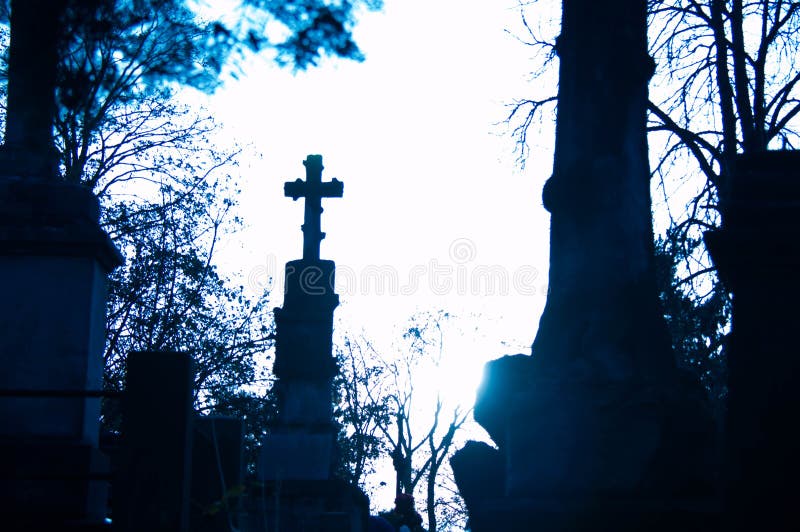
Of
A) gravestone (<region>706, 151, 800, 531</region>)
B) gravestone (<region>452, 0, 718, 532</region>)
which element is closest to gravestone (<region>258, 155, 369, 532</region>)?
gravestone (<region>452, 0, 718, 532</region>)

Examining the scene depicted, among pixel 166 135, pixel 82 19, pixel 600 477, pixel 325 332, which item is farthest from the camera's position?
pixel 166 135

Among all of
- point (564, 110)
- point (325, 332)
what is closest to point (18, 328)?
point (564, 110)

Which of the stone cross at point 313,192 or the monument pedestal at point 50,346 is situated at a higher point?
the stone cross at point 313,192

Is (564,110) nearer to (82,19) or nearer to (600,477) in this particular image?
(600,477)

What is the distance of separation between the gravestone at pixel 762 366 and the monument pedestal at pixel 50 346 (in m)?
3.59

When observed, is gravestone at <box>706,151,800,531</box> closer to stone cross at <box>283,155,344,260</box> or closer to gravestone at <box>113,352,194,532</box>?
gravestone at <box>113,352,194,532</box>

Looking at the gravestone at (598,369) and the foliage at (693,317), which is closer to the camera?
the gravestone at (598,369)

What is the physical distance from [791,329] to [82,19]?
5968mm

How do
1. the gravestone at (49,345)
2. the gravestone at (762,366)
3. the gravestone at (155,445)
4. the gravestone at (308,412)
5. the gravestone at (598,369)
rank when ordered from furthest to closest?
1. the gravestone at (308,412)
2. the gravestone at (49,345)
3. the gravestone at (155,445)
4. the gravestone at (598,369)
5. the gravestone at (762,366)

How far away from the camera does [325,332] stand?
14.3 meters

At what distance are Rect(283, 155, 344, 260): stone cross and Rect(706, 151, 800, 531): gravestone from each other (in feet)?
36.3

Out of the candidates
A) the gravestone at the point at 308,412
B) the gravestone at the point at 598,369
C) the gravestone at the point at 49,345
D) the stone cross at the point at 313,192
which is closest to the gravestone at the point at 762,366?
the gravestone at the point at 598,369

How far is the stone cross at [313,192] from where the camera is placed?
604 inches

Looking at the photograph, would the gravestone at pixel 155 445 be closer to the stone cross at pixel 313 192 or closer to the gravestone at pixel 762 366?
the gravestone at pixel 762 366
